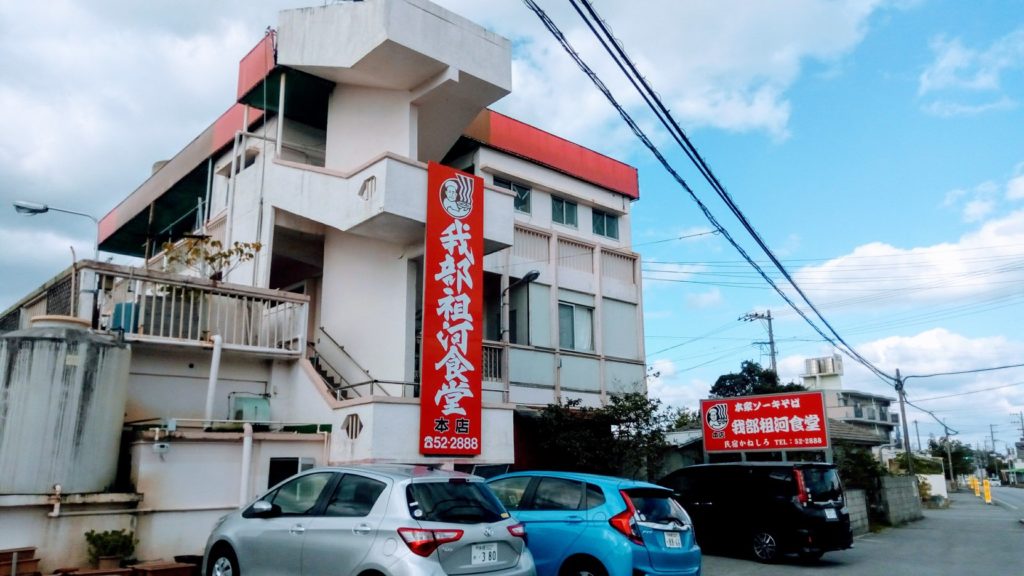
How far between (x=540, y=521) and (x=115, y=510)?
18.1ft

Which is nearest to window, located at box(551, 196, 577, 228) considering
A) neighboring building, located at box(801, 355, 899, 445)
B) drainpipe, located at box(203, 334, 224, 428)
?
drainpipe, located at box(203, 334, 224, 428)

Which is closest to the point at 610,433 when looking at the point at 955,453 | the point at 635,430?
the point at 635,430

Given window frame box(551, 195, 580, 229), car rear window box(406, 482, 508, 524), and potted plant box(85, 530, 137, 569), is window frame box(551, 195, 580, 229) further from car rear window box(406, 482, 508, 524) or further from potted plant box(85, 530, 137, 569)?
car rear window box(406, 482, 508, 524)

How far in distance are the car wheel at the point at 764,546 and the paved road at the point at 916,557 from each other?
0.20 metres

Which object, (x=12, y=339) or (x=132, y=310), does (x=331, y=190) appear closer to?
(x=132, y=310)

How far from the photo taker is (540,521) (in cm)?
863

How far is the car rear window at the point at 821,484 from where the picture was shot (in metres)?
12.7

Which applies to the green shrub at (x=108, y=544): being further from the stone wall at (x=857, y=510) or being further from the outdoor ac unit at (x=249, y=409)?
the stone wall at (x=857, y=510)

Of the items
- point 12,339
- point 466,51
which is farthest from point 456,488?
point 466,51

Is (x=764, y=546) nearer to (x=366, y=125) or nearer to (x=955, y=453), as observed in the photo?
(x=366, y=125)

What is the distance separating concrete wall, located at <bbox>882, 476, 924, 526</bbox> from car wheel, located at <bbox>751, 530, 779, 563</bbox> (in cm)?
1063

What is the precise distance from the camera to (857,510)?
18500mm

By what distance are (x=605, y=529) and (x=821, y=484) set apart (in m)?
6.58

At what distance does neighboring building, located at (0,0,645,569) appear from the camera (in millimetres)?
9953
